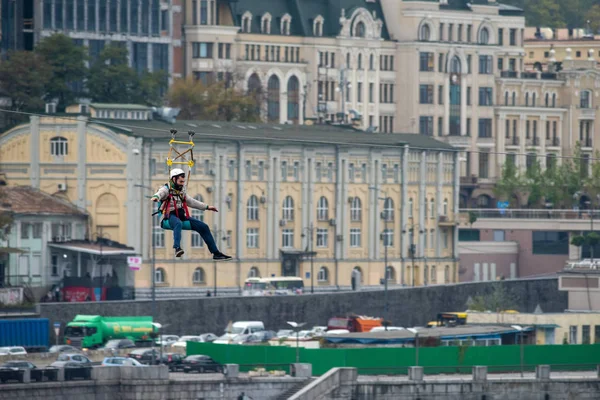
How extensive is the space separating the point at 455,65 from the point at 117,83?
44.2 metres

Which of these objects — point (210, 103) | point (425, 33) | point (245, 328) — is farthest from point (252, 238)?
point (425, 33)

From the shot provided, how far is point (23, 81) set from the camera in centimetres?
15412

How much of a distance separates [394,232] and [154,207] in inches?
871

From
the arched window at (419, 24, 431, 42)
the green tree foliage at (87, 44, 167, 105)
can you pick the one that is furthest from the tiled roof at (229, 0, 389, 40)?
the green tree foliage at (87, 44, 167, 105)

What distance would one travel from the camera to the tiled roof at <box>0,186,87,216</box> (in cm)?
13438

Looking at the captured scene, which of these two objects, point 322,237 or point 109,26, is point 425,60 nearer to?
point 109,26

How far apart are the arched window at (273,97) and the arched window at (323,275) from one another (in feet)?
125

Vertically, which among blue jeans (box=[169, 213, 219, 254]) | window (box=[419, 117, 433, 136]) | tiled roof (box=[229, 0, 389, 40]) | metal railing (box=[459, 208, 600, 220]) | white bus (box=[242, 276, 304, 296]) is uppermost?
tiled roof (box=[229, 0, 389, 40])

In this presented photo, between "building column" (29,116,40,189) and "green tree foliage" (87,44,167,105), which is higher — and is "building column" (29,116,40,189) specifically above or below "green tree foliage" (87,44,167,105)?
below

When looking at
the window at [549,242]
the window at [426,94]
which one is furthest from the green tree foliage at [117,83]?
the window at [426,94]

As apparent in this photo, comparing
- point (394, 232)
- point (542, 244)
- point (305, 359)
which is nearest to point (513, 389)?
point (305, 359)

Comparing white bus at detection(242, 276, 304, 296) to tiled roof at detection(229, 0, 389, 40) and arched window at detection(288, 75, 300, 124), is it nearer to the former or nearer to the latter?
tiled roof at detection(229, 0, 389, 40)

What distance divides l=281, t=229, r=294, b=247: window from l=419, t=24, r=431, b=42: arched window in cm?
5137

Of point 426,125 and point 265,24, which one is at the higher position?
point 265,24
